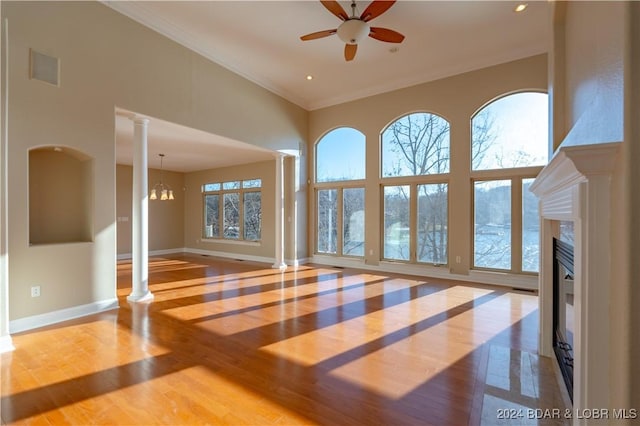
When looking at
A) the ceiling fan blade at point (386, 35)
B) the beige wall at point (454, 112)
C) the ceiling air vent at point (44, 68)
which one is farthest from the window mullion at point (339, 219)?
the ceiling air vent at point (44, 68)

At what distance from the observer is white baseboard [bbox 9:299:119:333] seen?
333 cm

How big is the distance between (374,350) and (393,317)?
101cm

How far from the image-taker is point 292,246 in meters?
7.76

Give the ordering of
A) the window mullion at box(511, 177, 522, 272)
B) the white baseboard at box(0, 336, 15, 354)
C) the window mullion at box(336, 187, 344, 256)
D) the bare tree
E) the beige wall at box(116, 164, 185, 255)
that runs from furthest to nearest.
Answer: the beige wall at box(116, 164, 185, 255), the window mullion at box(336, 187, 344, 256), the bare tree, the window mullion at box(511, 177, 522, 272), the white baseboard at box(0, 336, 15, 354)

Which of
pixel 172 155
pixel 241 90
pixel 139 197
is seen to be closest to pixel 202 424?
pixel 139 197

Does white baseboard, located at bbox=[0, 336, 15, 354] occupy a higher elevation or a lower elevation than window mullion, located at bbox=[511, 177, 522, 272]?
lower

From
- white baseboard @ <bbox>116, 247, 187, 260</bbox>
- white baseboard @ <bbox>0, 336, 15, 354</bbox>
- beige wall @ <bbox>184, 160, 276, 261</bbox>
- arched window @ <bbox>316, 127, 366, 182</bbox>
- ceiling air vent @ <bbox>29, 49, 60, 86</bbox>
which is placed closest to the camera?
white baseboard @ <bbox>0, 336, 15, 354</bbox>

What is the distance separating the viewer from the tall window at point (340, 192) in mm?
7484

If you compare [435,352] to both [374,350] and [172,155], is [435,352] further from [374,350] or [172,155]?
[172,155]

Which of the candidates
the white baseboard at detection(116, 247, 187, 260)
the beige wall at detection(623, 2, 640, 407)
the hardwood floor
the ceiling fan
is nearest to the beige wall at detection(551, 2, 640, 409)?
the beige wall at detection(623, 2, 640, 407)

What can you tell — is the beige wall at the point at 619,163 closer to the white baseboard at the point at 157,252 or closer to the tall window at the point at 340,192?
the tall window at the point at 340,192

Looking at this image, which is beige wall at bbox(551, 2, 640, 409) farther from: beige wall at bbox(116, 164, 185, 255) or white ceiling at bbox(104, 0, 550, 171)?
beige wall at bbox(116, 164, 185, 255)

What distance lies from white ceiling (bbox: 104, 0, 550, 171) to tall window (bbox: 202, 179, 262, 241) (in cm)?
261

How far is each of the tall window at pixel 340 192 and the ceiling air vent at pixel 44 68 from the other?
18.1 feet
